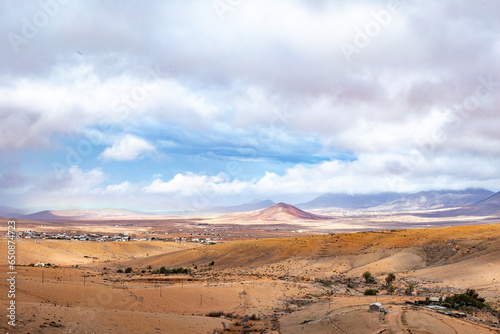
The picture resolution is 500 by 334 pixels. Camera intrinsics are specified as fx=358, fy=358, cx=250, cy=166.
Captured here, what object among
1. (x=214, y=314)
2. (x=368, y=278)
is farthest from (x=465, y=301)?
(x=214, y=314)

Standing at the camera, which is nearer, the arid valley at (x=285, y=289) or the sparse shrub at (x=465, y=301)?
the arid valley at (x=285, y=289)

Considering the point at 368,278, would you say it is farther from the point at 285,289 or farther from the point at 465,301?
the point at 465,301

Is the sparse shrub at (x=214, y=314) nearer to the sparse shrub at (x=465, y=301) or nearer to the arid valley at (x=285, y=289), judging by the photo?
the arid valley at (x=285, y=289)

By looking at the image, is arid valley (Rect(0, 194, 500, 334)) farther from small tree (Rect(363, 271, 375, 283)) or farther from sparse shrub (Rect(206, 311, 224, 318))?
small tree (Rect(363, 271, 375, 283))

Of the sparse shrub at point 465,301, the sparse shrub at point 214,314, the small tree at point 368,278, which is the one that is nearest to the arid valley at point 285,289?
the sparse shrub at point 214,314

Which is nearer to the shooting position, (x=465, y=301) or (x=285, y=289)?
(x=465, y=301)

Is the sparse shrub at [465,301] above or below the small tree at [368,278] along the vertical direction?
above

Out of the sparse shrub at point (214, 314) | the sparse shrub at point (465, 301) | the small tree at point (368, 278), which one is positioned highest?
the sparse shrub at point (465, 301)

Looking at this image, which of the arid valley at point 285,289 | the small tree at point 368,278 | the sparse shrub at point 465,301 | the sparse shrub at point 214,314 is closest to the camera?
the arid valley at point 285,289

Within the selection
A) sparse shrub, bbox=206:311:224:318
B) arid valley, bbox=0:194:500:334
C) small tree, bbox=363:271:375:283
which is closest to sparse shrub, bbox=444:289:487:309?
arid valley, bbox=0:194:500:334

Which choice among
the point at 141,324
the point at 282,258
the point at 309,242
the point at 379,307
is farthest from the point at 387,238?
the point at 141,324

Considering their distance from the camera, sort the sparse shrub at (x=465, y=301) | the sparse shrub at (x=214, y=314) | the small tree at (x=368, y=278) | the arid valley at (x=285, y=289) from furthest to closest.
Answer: the small tree at (x=368, y=278), the sparse shrub at (x=214, y=314), the sparse shrub at (x=465, y=301), the arid valley at (x=285, y=289)
